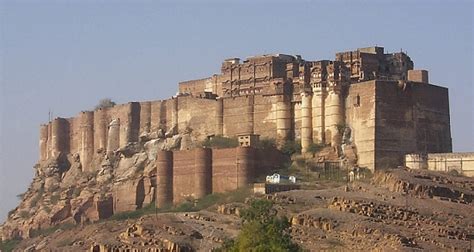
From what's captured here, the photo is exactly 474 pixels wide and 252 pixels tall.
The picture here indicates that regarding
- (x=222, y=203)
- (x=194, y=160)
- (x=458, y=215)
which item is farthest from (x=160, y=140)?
(x=458, y=215)

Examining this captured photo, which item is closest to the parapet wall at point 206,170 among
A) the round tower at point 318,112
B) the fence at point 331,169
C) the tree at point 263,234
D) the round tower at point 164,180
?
the round tower at point 164,180

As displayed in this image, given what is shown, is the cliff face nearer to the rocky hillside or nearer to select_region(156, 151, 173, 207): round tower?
select_region(156, 151, 173, 207): round tower

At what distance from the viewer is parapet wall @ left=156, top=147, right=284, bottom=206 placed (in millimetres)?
67875

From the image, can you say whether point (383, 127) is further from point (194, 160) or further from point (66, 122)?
point (66, 122)

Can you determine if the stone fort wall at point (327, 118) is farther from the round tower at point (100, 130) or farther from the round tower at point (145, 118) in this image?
the round tower at point (100, 130)

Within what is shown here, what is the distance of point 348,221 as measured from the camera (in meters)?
58.8

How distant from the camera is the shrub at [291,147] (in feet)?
230

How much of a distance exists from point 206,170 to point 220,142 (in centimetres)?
339

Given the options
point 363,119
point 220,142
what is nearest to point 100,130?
point 220,142

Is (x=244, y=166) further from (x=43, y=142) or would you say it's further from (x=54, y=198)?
(x=43, y=142)

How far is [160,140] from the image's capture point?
76.6 metres

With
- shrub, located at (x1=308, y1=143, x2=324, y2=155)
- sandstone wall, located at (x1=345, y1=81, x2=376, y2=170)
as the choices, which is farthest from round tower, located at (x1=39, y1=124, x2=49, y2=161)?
sandstone wall, located at (x1=345, y1=81, x2=376, y2=170)

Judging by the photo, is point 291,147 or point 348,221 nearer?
point 348,221

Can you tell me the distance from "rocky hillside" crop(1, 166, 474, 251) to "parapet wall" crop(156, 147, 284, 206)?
3049mm
